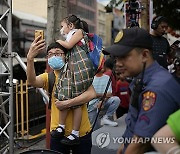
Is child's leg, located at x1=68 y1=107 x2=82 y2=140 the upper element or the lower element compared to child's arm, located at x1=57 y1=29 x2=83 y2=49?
lower

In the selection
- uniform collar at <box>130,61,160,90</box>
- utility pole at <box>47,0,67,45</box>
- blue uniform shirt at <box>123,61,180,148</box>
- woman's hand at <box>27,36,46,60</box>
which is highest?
utility pole at <box>47,0,67,45</box>

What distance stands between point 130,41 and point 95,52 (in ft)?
4.01

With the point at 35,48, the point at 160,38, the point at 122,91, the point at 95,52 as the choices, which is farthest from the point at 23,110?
the point at 35,48

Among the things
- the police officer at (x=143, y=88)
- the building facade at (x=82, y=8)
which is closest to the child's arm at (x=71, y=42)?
the police officer at (x=143, y=88)

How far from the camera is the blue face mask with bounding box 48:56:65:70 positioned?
2.69 metres

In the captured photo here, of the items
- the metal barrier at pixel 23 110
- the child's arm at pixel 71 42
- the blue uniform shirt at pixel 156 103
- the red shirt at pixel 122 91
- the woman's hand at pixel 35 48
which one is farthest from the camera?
the metal barrier at pixel 23 110

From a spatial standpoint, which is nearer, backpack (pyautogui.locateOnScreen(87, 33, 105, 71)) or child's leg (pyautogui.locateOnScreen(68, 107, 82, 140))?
child's leg (pyautogui.locateOnScreen(68, 107, 82, 140))

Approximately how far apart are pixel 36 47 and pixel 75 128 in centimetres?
80

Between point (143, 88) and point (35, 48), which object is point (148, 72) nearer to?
point (143, 88)

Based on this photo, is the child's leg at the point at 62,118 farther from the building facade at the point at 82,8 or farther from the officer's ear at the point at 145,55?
the building facade at the point at 82,8

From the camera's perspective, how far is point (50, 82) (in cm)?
280

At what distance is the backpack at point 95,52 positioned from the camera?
2920 millimetres

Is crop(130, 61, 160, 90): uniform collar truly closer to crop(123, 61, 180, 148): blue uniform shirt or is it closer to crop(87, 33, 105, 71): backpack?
crop(123, 61, 180, 148): blue uniform shirt

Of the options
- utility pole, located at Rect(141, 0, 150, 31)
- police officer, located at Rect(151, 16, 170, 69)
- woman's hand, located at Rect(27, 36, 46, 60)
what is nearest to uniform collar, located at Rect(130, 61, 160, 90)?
woman's hand, located at Rect(27, 36, 46, 60)
